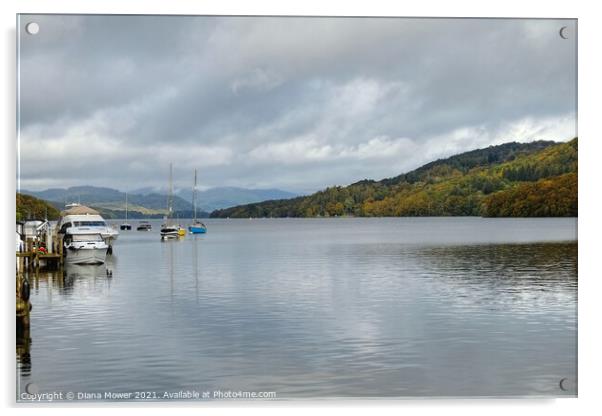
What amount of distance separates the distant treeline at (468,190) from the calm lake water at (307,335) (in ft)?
7.71

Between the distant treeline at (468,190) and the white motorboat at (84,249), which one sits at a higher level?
the distant treeline at (468,190)

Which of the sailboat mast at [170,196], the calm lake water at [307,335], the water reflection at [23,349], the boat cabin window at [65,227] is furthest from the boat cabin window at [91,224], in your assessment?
the water reflection at [23,349]

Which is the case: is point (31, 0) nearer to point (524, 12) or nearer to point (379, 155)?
point (524, 12)

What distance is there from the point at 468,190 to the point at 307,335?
35.3 meters

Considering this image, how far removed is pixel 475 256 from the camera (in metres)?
35.8

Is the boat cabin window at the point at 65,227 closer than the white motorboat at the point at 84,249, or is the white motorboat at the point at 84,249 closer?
the boat cabin window at the point at 65,227

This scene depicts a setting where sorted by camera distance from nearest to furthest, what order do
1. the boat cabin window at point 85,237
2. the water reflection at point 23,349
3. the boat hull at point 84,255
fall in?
the water reflection at point 23,349, the boat hull at point 84,255, the boat cabin window at point 85,237

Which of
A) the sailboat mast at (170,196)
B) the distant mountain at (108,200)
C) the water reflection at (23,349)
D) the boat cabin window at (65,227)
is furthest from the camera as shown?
A: the boat cabin window at (65,227)

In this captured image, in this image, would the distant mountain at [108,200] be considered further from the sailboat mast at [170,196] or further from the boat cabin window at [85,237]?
the boat cabin window at [85,237]

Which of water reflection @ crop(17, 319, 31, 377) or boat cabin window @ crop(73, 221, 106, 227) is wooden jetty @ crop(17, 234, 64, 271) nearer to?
boat cabin window @ crop(73, 221, 106, 227)

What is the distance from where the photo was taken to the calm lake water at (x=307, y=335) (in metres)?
9.55

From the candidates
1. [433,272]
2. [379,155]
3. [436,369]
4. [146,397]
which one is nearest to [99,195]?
[379,155]

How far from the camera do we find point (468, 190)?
4622 cm

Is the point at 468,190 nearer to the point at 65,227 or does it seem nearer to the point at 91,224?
the point at 91,224
